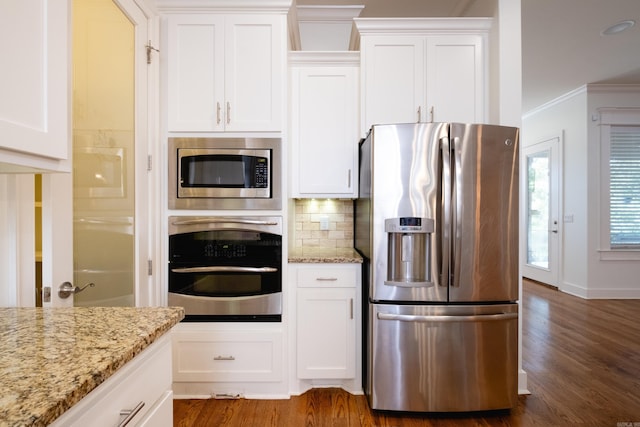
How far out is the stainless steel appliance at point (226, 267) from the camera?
208 cm

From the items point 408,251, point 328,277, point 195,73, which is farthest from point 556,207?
point 195,73

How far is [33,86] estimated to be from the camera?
2.65ft

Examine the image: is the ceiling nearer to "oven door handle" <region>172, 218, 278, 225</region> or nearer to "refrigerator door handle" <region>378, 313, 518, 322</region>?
"oven door handle" <region>172, 218, 278, 225</region>

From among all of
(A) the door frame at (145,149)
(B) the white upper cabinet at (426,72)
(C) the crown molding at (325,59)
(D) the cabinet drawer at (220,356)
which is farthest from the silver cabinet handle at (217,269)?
(C) the crown molding at (325,59)

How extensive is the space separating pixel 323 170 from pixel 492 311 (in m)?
1.45

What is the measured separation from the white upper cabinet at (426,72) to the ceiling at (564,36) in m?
0.38

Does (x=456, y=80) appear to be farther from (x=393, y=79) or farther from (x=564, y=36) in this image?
(x=564, y=36)

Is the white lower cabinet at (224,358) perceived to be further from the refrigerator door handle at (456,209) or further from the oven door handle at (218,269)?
the refrigerator door handle at (456,209)

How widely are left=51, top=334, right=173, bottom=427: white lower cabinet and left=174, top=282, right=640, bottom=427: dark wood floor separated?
1184 millimetres

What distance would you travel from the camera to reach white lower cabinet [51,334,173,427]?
0.64 meters

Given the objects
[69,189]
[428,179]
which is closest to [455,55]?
[428,179]

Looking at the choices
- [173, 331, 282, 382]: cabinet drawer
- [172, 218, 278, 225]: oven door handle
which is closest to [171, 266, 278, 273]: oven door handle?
[172, 218, 278, 225]: oven door handle

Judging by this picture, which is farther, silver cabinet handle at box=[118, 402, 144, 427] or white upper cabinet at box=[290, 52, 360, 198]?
white upper cabinet at box=[290, 52, 360, 198]

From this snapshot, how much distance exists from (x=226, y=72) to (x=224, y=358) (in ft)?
6.16
